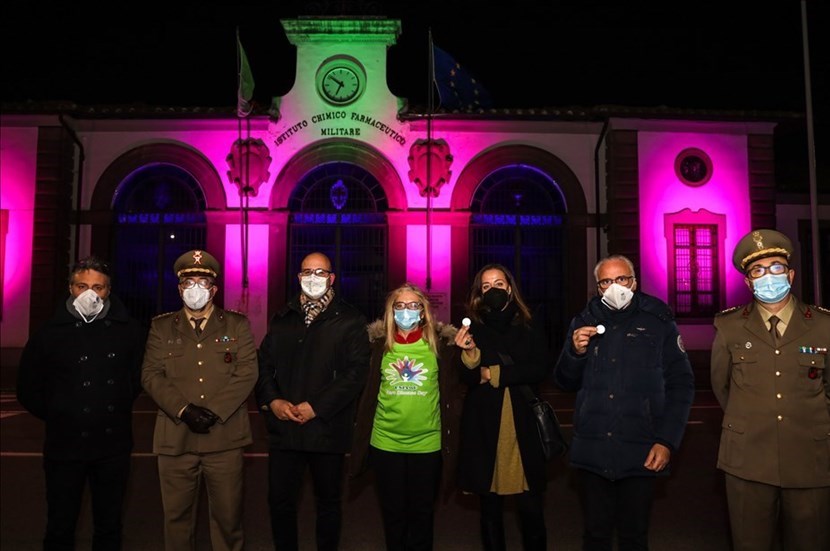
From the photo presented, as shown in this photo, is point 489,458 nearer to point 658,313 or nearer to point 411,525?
point 411,525

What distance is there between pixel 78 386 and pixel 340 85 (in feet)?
42.0

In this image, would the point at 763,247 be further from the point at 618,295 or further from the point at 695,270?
the point at 695,270

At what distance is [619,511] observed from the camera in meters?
3.80

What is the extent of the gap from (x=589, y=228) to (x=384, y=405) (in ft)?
40.9

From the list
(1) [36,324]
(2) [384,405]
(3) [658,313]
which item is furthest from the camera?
(1) [36,324]

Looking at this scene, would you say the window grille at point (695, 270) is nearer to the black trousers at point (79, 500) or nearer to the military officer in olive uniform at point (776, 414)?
the military officer in olive uniform at point (776, 414)

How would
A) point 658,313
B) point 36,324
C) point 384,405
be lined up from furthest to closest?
point 36,324
point 384,405
point 658,313

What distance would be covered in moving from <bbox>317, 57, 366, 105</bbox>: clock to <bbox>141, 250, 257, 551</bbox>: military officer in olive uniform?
1202 centimetres

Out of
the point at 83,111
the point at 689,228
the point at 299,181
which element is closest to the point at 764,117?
the point at 689,228

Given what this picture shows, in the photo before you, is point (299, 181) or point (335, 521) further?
point (299, 181)

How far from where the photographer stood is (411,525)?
4109 mm

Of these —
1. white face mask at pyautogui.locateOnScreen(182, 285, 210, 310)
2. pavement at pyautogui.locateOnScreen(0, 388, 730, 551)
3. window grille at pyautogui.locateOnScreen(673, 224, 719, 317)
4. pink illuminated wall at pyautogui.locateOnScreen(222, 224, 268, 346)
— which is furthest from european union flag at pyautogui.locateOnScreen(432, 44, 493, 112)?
white face mask at pyautogui.locateOnScreen(182, 285, 210, 310)

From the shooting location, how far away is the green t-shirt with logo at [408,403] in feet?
13.5

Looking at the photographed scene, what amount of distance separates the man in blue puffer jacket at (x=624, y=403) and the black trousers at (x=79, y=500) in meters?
2.95
